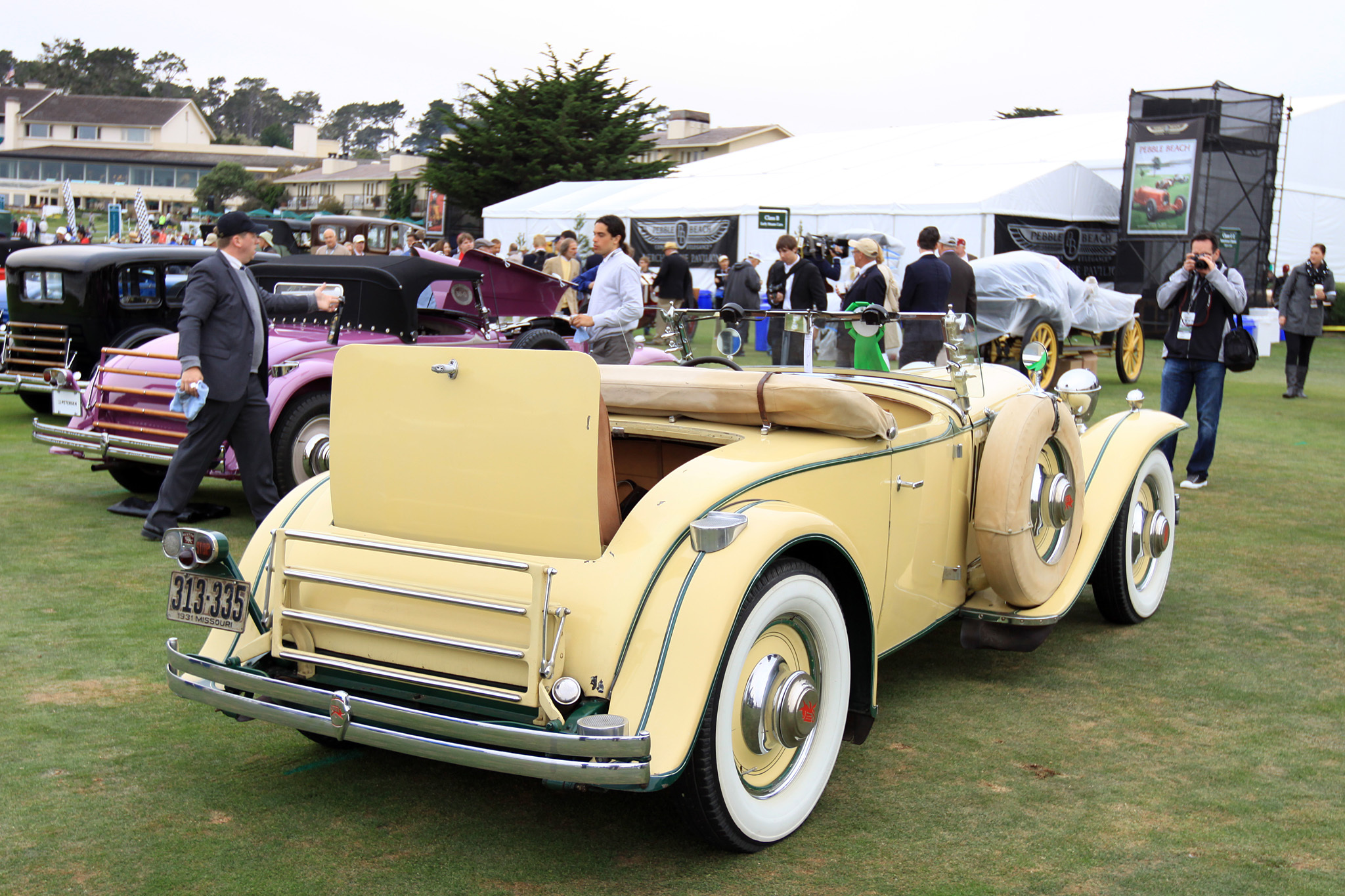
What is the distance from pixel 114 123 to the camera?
90.8 m

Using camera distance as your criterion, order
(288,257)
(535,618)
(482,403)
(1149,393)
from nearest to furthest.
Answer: (535,618) → (482,403) → (288,257) → (1149,393)

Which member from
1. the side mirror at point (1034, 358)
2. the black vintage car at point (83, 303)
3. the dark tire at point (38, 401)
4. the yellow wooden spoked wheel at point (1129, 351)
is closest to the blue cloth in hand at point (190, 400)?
the side mirror at point (1034, 358)

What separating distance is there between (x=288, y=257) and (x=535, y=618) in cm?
667

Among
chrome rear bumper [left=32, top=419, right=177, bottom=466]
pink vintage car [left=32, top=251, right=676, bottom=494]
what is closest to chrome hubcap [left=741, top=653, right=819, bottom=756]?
pink vintage car [left=32, top=251, right=676, bottom=494]

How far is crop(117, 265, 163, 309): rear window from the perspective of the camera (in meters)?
9.85

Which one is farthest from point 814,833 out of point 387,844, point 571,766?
point 387,844

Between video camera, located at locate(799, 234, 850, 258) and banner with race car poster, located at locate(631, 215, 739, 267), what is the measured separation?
2.88 meters

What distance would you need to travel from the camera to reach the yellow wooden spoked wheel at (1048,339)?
1383cm

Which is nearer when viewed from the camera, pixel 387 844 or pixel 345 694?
pixel 345 694

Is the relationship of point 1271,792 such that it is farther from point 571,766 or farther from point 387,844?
point 387,844

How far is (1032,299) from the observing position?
1388 cm

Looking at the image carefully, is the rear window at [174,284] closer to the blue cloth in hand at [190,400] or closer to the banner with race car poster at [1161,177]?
the blue cloth in hand at [190,400]

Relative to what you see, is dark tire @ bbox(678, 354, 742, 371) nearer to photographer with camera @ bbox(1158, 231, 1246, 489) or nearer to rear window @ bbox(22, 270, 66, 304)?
photographer with camera @ bbox(1158, 231, 1246, 489)

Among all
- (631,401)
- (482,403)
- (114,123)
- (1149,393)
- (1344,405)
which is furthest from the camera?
(114,123)
